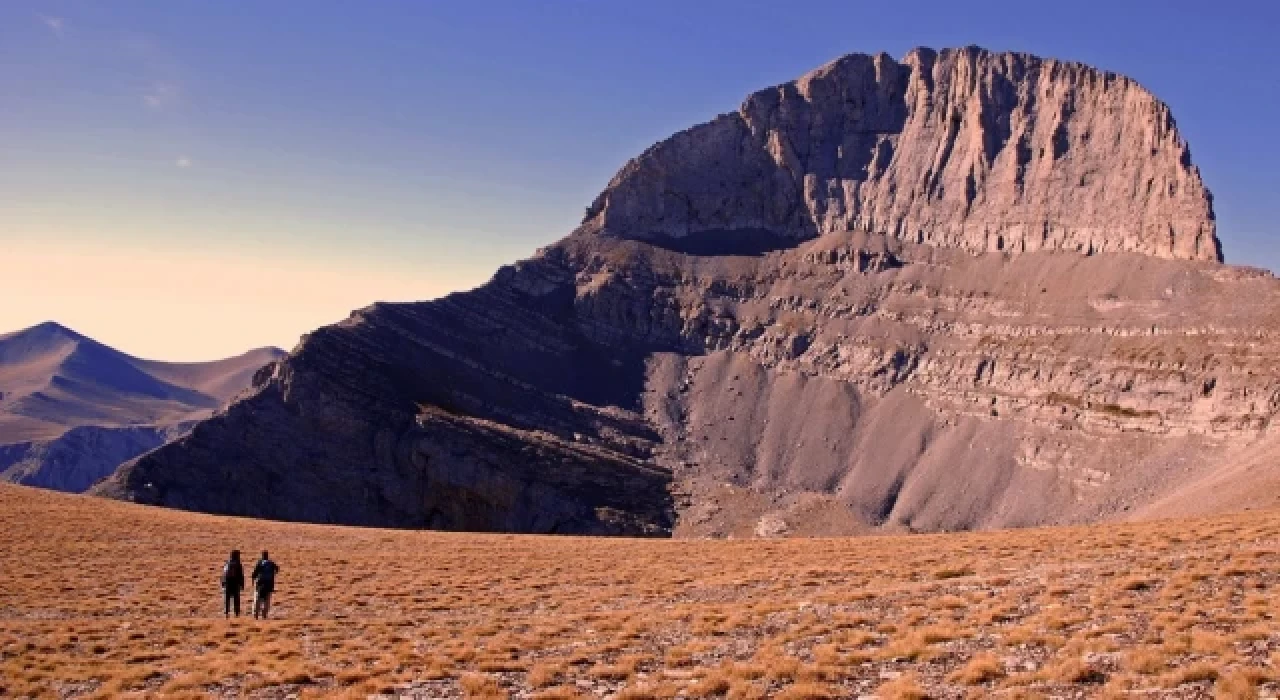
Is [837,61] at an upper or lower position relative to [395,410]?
upper

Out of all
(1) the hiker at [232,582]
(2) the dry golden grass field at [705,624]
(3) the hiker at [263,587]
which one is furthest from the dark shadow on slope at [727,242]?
(1) the hiker at [232,582]

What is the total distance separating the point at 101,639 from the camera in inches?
930

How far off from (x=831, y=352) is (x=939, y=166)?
5383 centimetres

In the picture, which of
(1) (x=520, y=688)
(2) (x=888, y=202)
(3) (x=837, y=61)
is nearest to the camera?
(1) (x=520, y=688)

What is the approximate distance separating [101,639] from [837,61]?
19925 cm

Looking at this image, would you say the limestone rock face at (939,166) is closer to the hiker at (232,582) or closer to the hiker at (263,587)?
the hiker at (263,587)

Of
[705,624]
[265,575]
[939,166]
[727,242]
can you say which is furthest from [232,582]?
[939,166]

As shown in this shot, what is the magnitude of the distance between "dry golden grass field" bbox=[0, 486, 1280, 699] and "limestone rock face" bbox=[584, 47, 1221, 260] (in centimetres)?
12781

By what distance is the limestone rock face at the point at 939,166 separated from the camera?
14675 centimetres

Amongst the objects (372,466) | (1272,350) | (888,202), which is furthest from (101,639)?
(888,202)

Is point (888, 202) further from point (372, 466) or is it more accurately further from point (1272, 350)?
point (372, 466)

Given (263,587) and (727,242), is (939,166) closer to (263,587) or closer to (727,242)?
(727,242)

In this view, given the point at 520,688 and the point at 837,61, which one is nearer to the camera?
the point at 520,688

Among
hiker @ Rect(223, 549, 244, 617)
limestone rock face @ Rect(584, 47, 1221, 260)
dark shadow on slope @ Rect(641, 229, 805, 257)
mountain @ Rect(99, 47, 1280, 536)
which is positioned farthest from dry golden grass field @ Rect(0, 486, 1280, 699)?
dark shadow on slope @ Rect(641, 229, 805, 257)
